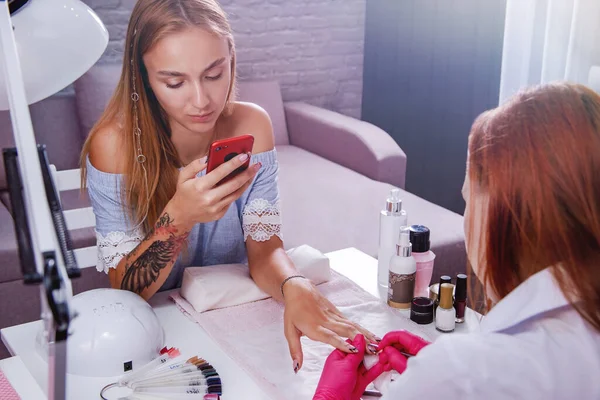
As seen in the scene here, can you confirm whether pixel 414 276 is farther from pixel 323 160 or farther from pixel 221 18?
pixel 323 160

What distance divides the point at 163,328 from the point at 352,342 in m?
0.35

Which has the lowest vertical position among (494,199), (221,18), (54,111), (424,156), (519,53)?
→ (424,156)

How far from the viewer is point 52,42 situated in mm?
908

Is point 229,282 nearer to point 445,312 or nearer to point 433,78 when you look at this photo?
point 445,312

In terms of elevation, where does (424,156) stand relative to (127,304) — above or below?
below

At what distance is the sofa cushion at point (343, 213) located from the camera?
7.13ft

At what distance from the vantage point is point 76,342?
1009mm

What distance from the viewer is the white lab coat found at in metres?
0.65

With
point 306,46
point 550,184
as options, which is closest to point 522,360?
point 550,184

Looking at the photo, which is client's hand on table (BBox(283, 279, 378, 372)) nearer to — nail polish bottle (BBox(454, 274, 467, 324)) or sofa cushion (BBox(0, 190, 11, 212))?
nail polish bottle (BBox(454, 274, 467, 324))

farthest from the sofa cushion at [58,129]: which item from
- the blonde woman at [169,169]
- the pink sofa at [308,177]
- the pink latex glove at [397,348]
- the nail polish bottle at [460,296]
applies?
the pink latex glove at [397,348]

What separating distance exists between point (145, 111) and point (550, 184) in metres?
0.89

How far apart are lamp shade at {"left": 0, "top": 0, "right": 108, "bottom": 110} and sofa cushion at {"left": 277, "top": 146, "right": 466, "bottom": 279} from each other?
124 centimetres

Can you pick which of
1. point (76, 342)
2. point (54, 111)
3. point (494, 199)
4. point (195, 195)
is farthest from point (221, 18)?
point (54, 111)
